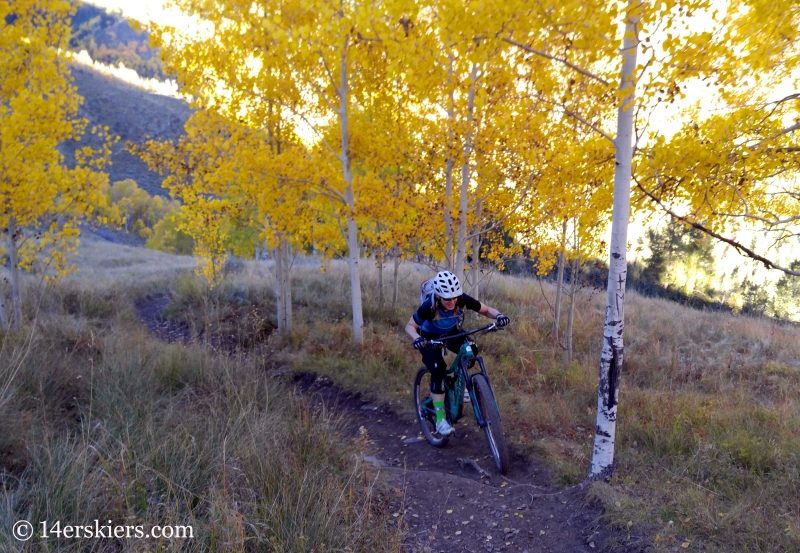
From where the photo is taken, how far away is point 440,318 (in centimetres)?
525

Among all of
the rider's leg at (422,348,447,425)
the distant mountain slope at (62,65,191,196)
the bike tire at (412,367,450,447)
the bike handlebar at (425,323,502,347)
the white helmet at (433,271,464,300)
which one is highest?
the distant mountain slope at (62,65,191,196)

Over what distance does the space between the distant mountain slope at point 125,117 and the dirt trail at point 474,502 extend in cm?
8361

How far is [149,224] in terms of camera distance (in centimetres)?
7919

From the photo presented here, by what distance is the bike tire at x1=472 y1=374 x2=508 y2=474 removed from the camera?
4.72 metres

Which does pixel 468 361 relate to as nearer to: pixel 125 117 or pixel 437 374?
pixel 437 374

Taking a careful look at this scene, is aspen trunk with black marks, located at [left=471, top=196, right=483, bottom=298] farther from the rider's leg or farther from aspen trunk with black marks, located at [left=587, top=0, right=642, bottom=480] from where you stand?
aspen trunk with black marks, located at [left=587, top=0, right=642, bottom=480]

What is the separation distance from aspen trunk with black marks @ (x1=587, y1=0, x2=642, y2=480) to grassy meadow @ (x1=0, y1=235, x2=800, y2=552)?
30 cm

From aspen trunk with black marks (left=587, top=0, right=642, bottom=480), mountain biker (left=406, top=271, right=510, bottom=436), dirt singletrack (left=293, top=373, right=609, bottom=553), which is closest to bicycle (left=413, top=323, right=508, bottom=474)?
mountain biker (left=406, top=271, right=510, bottom=436)

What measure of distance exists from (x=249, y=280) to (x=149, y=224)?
7208cm

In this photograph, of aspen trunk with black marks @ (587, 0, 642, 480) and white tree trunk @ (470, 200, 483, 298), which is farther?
white tree trunk @ (470, 200, 483, 298)

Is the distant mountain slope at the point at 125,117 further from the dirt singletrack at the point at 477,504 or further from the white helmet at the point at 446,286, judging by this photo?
the dirt singletrack at the point at 477,504

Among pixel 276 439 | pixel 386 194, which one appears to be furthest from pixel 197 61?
pixel 276 439

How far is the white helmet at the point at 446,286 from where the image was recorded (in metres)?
4.91

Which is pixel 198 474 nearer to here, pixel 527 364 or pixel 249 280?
pixel 527 364
